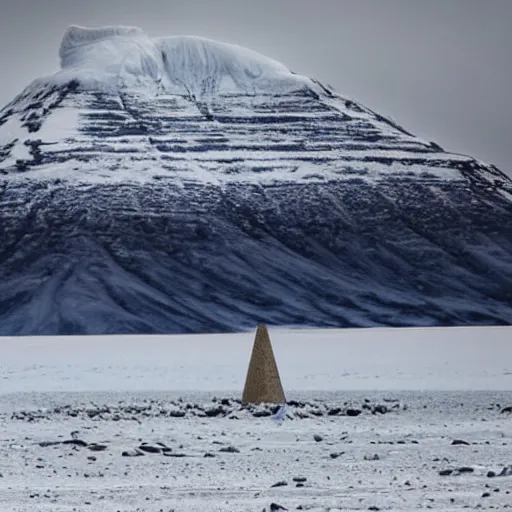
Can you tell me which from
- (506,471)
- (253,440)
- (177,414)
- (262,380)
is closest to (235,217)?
(262,380)

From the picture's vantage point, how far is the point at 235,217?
6186 inches

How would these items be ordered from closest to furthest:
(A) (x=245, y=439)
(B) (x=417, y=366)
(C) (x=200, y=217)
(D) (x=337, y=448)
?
1. (D) (x=337, y=448)
2. (A) (x=245, y=439)
3. (B) (x=417, y=366)
4. (C) (x=200, y=217)

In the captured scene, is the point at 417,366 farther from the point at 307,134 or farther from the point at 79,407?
the point at 307,134

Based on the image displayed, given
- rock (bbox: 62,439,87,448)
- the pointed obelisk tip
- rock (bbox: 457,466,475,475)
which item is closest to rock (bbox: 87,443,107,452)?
rock (bbox: 62,439,87,448)

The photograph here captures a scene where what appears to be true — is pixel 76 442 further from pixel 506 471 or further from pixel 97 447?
pixel 506 471

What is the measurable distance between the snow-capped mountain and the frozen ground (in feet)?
288

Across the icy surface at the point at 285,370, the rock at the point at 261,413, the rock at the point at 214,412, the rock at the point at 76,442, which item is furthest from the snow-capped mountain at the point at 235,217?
the rock at the point at 76,442

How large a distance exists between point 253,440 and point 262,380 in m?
5.34

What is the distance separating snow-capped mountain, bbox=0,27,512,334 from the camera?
13375 centimetres

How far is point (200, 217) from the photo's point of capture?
15600 cm

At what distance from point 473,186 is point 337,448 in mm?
150325

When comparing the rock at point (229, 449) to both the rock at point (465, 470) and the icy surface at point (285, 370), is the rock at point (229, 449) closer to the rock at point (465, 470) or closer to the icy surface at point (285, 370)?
the rock at point (465, 470)

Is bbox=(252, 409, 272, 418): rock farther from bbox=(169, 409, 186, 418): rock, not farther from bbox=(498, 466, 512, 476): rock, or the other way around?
bbox=(498, 466, 512, 476): rock

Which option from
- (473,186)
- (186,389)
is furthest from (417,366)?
(473,186)
